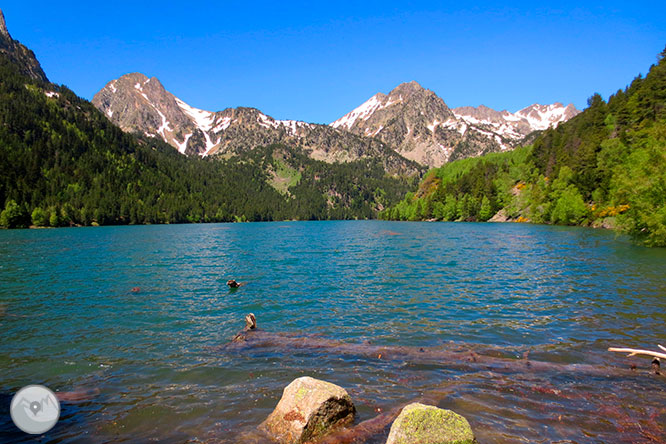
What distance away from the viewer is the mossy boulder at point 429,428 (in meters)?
7.85

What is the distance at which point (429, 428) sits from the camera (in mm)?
7961

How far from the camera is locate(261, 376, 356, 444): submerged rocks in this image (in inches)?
362

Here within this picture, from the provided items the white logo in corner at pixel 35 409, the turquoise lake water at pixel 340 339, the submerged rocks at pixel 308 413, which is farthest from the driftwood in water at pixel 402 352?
the white logo in corner at pixel 35 409

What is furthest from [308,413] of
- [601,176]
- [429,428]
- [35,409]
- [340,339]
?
[601,176]

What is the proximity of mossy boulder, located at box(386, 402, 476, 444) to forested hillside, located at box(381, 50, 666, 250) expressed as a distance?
56383mm

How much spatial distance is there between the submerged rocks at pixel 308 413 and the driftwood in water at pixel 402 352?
18.5ft

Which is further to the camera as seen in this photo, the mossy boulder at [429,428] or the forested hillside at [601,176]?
the forested hillside at [601,176]

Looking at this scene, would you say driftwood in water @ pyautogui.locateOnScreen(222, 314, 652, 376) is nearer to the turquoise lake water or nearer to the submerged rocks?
the turquoise lake water

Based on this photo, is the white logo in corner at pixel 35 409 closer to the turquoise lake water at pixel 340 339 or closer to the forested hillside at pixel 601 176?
the turquoise lake water at pixel 340 339

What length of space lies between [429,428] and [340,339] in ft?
32.3

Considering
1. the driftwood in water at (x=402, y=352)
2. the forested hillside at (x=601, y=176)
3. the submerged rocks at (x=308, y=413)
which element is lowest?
the driftwood in water at (x=402, y=352)

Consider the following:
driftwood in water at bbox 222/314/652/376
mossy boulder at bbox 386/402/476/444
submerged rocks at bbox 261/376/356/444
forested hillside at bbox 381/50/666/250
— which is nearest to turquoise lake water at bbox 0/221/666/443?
driftwood in water at bbox 222/314/652/376

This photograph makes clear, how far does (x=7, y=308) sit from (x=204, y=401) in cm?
2182

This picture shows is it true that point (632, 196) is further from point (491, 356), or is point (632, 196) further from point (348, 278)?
point (491, 356)
